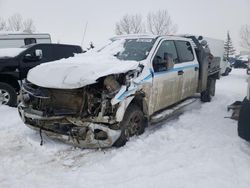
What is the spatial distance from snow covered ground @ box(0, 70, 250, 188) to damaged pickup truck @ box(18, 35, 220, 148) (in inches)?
11.2

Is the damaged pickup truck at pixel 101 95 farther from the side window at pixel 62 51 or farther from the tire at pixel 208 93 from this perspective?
the side window at pixel 62 51

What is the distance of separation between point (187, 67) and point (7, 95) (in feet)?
14.8

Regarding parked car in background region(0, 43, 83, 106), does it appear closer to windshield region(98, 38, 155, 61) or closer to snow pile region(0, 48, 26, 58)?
snow pile region(0, 48, 26, 58)

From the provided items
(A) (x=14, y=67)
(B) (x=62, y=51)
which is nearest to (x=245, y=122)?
(A) (x=14, y=67)

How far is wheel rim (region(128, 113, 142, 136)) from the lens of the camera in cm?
519

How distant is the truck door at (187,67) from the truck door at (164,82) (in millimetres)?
246

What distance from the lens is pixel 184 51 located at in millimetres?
7266

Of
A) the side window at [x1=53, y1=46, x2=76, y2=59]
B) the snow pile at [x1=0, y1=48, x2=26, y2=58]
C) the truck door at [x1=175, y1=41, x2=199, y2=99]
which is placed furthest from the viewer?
the side window at [x1=53, y1=46, x2=76, y2=59]

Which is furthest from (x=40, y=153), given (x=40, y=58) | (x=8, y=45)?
(x=8, y=45)

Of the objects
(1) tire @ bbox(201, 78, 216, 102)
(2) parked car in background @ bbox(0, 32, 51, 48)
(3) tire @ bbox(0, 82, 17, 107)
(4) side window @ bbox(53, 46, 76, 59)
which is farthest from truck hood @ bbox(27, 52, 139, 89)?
(2) parked car in background @ bbox(0, 32, 51, 48)

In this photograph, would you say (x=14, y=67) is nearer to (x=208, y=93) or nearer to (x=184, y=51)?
(x=184, y=51)

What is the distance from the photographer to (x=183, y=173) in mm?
4023

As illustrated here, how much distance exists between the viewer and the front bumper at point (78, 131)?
4668 millimetres

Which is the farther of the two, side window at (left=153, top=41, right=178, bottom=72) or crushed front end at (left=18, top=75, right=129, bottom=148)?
side window at (left=153, top=41, right=178, bottom=72)
